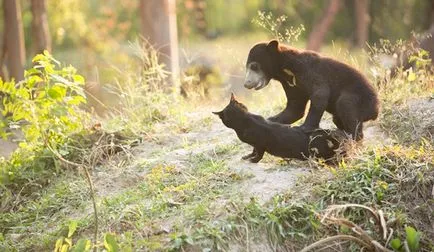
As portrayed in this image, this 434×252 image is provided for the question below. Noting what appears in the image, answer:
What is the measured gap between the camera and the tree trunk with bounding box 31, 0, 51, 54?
13.1 m

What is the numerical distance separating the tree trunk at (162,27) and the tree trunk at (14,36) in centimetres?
355

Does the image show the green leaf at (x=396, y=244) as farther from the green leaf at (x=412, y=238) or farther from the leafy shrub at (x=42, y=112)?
the leafy shrub at (x=42, y=112)

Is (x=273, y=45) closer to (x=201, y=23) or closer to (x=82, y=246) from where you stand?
(x=82, y=246)

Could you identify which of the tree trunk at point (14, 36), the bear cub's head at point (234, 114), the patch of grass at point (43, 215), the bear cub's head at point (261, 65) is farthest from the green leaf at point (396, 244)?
the tree trunk at point (14, 36)

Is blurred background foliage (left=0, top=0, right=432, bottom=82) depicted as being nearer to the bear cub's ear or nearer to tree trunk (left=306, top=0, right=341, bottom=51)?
tree trunk (left=306, top=0, right=341, bottom=51)

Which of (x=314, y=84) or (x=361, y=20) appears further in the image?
(x=361, y=20)

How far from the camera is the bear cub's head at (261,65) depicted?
666 cm

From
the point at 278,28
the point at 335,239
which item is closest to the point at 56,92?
the point at 278,28

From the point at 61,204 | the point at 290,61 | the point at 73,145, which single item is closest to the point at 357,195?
the point at 290,61

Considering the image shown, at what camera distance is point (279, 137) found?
6.09 m

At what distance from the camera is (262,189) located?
5844 mm

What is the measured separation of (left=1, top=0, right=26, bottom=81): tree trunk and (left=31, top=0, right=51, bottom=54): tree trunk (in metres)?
0.41

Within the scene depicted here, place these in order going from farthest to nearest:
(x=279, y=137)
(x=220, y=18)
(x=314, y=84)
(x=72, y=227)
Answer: (x=220, y=18)
(x=314, y=84)
(x=279, y=137)
(x=72, y=227)

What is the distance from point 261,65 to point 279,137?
90 centimetres
